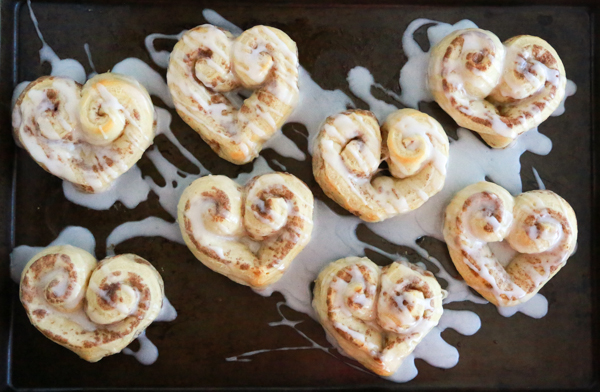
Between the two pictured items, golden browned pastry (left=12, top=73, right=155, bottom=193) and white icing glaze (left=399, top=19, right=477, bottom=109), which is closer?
golden browned pastry (left=12, top=73, right=155, bottom=193)

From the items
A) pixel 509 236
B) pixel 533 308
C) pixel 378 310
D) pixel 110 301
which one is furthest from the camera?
pixel 533 308

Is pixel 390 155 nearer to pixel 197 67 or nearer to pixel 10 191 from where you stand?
pixel 197 67

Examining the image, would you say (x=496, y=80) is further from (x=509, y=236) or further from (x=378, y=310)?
(x=378, y=310)

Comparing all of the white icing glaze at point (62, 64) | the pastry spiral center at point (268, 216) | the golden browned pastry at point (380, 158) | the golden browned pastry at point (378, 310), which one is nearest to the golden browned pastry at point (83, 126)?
the white icing glaze at point (62, 64)

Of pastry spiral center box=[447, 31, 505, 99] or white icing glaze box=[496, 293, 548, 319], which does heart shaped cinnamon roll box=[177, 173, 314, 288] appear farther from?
white icing glaze box=[496, 293, 548, 319]

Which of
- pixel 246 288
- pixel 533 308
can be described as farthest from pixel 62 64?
pixel 533 308

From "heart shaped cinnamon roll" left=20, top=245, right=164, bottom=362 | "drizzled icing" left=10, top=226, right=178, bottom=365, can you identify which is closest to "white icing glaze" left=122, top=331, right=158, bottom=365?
"drizzled icing" left=10, top=226, right=178, bottom=365
